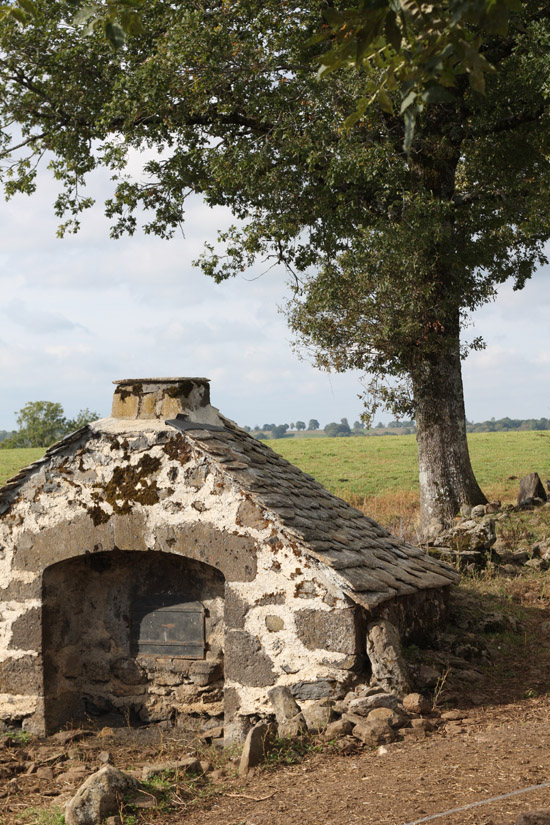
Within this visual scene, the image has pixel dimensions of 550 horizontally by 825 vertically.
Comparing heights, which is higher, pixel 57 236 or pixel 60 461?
pixel 57 236

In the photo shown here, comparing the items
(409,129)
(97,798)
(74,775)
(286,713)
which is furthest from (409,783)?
(409,129)

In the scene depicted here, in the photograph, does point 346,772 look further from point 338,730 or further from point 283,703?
point 283,703

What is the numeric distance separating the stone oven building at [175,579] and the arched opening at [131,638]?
2 centimetres

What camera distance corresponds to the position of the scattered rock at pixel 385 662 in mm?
7254

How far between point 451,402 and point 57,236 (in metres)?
9.71

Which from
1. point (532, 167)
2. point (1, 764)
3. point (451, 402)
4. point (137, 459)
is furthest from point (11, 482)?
point (532, 167)

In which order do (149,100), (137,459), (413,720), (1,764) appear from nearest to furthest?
1. (413,720)
2. (1,764)
3. (137,459)
4. (149,100)

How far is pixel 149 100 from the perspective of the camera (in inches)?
617

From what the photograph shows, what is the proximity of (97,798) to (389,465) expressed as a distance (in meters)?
28.3

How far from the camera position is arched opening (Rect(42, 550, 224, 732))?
27.2ft

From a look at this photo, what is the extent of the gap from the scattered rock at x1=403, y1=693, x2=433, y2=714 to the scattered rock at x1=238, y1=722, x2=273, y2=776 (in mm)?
1232

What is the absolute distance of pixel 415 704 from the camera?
7.20m

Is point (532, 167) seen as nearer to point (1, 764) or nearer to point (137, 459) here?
point (137, 459)

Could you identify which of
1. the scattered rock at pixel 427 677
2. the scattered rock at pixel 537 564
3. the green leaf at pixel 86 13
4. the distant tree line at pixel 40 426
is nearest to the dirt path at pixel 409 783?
the scattered rock at pixel 427 677
